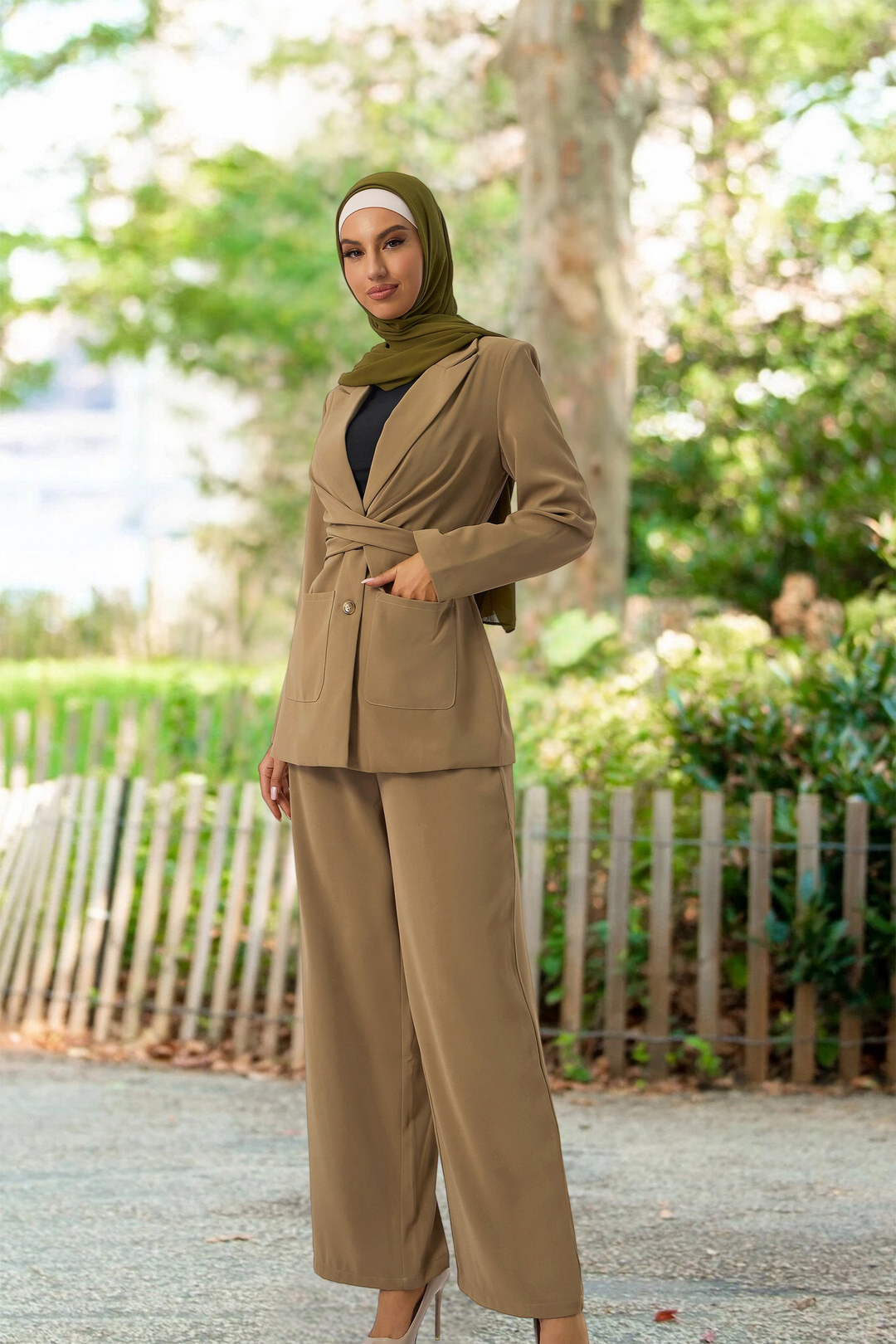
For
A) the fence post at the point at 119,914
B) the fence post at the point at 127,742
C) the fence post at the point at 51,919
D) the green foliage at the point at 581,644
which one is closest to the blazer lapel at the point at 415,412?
the fence post at the point at 119,914

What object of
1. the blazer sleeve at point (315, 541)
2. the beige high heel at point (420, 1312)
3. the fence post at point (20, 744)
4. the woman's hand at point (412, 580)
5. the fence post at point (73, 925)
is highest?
the blazer sleeve at point (315, 541)

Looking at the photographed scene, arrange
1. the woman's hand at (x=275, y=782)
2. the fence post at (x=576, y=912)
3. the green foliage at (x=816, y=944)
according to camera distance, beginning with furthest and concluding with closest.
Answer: the fence post at (x=576, y=912), the green foliage at (x=816, y=944), the woman's hand at (x=275, y=782)

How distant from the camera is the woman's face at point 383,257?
2.38 metres

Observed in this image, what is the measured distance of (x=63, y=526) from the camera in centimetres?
4197

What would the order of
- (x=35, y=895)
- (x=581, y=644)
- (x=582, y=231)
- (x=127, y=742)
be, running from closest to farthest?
(x=35, y=895) < (x=127, y=742) < (x=581, y=644) < (x=582, y=231)

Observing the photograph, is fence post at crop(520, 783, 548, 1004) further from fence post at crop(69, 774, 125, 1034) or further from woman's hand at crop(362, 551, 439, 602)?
woman's hand at crop(362, 551, 439, 602)

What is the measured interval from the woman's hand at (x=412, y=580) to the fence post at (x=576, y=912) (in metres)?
2.65

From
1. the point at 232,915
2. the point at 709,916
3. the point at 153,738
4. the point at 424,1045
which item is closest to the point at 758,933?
the point at 709,916

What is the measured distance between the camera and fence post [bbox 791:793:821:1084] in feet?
15.4

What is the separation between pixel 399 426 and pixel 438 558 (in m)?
0.26

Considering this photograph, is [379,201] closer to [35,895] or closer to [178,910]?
[178,910]

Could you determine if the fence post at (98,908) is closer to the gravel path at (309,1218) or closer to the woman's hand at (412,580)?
the gravel path at (309,1218)

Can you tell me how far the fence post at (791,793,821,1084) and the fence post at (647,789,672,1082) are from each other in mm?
429

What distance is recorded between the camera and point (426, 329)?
2436 mm
